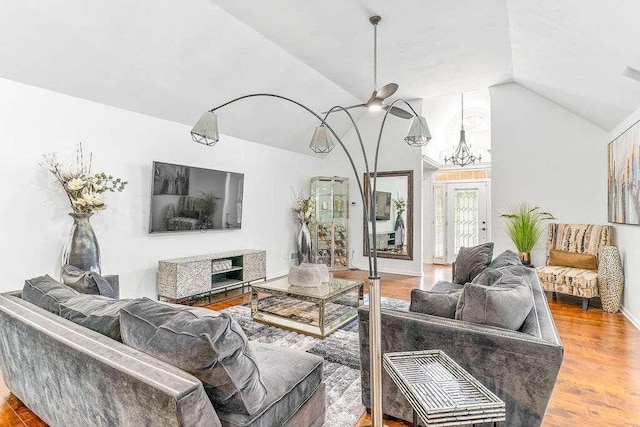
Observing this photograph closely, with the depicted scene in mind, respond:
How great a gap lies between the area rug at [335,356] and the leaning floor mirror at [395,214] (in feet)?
10.2

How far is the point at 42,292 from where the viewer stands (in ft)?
6.24

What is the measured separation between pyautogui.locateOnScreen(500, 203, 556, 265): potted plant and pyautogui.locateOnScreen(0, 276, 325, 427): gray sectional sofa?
4346 millimetres

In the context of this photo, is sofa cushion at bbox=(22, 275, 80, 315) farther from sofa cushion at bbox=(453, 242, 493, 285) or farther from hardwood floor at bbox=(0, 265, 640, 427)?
sofa cushion at bbox=(453, 242, 493, 285)

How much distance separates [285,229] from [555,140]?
14.9 feet

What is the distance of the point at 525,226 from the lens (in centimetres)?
492

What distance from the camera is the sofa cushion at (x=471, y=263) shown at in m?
3.45

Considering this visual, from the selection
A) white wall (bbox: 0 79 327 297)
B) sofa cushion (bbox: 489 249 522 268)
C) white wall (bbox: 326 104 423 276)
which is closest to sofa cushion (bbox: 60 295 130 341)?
white wall (bbox: 0 79 327 297)

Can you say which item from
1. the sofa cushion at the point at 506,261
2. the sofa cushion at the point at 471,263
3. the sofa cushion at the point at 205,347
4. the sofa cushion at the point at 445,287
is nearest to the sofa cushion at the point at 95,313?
the sofa cushion at the point at 205,347

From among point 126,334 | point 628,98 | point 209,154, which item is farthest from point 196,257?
point 628,98

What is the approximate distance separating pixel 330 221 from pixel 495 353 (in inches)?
206

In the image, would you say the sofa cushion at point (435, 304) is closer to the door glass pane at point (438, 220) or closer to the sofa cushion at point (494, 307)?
the sofa cushion at point (494, 307)

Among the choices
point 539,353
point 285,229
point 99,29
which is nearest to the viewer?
point 539,353

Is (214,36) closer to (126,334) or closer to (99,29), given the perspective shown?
(99,29)

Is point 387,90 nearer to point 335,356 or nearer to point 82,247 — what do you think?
point 335,356
